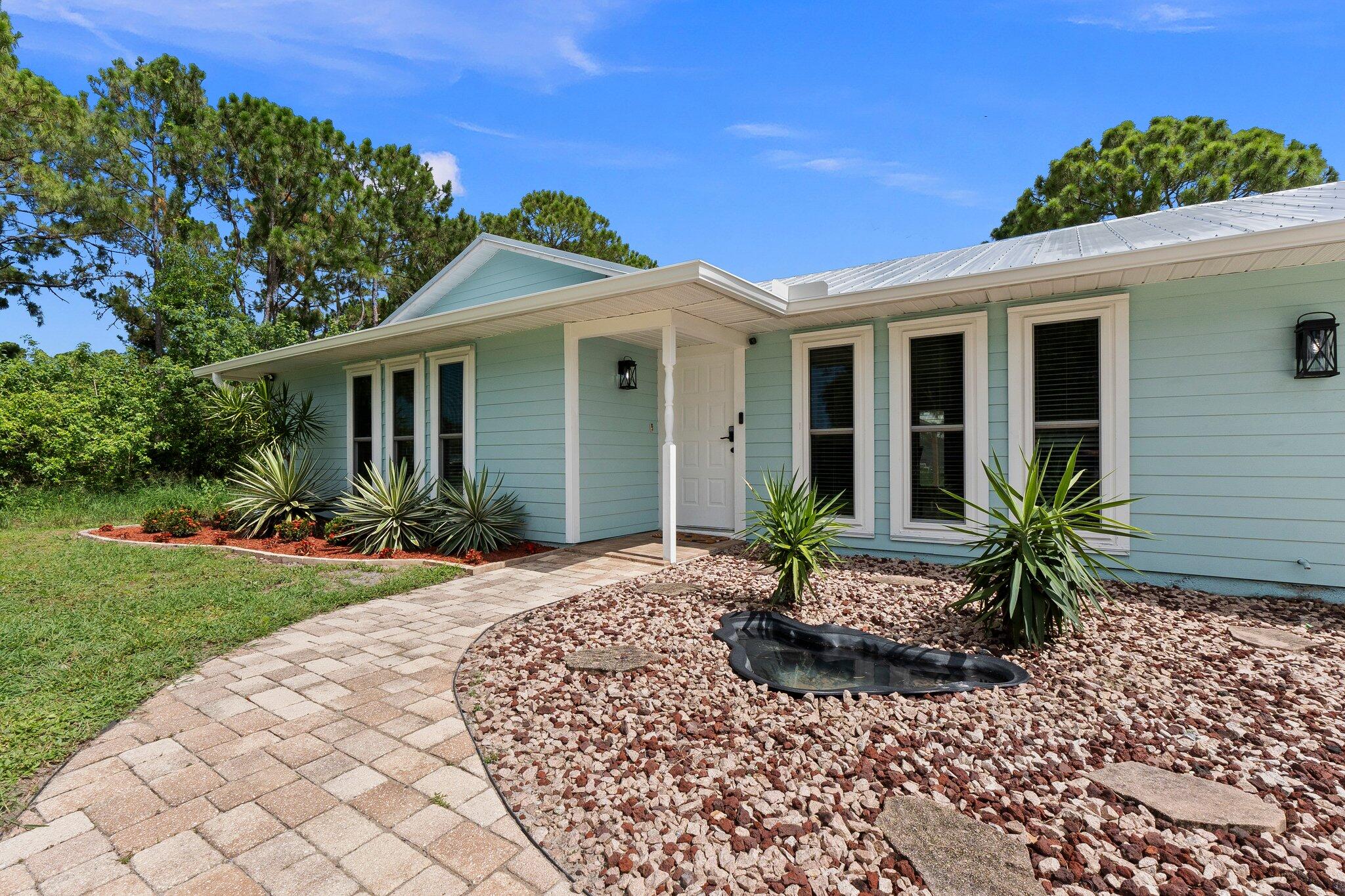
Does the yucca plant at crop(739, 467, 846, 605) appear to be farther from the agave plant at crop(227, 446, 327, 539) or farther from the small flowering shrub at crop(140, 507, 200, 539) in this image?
the small flowering shrub at crop(140, 507, 200, 539)

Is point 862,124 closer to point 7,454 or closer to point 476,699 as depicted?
point 476,699

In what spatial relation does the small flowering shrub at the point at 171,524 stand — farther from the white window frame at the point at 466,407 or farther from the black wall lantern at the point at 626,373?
the black wall lantern at the point at 626,373

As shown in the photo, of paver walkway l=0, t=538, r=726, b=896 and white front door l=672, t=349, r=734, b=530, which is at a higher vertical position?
white front door l=672, t=349, r=734, b=530

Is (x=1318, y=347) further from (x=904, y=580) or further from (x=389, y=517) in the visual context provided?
(x=389, y=517)

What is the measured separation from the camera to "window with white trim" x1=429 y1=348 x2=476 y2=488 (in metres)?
7.02

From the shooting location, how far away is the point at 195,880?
1.56 meters

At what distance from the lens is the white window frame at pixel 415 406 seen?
751 cm

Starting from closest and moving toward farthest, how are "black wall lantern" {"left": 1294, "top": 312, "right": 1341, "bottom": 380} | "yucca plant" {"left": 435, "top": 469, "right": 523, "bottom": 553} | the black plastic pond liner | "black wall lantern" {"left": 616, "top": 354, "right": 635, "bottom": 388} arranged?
1. the black plastic pond liner
2. "black wall lantern" {"left": 1294, "top": 312, "right": 1341, "bottom": 380}
3. "yucca plant" {"left": 435, "top": 469, "right": 523, "bottom": 553}
4. "black wall lantern" {"left": 616, "top": 354, "right": 635, "bottom": 388}

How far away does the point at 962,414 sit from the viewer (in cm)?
504

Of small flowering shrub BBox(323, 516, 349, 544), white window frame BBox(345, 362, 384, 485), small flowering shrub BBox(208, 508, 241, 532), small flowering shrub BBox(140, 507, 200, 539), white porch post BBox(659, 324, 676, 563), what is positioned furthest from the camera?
white window frame BBox(345, 362, 384, 485)

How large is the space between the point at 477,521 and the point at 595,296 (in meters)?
2.56

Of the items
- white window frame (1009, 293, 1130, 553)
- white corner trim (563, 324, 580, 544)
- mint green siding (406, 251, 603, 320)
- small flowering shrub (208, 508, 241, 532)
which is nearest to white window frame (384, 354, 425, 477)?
mint green siding (406, 251, 603, 320)

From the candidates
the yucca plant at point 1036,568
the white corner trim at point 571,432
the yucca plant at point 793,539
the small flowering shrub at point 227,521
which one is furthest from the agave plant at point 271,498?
the yucca plant at point 1036,568

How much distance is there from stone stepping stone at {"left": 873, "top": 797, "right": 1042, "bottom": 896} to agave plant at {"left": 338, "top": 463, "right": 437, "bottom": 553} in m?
5.32
